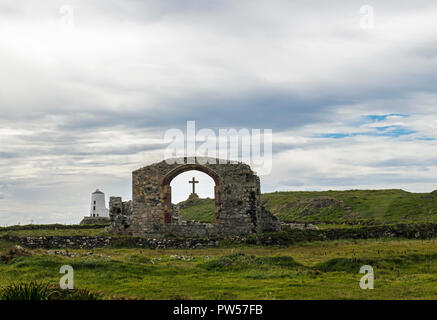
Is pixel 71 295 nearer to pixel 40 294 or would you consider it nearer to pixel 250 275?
pixel 40 294

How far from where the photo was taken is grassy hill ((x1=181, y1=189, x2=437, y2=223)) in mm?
42469

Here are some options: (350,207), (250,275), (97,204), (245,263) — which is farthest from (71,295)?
(97,204)

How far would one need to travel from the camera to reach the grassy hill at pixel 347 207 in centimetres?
4247

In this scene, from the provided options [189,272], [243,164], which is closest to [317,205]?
[243,164]

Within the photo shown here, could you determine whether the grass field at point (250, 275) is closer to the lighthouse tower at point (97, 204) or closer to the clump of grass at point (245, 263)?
the clump of grass at point (245, 263)

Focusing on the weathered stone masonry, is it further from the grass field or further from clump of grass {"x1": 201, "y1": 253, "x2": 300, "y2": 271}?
clump of grass {"x1": 201, "y1": 253, "x2": 300, "y2": 271}

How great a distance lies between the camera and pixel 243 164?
32.6 m

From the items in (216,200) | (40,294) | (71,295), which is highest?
(216,200)

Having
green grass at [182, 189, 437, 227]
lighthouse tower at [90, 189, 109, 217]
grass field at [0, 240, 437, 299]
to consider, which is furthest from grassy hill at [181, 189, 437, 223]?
grass field at [0, 240, 437, 299]

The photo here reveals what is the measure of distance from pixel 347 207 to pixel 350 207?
298mm

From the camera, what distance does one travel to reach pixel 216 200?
32.5 metres
